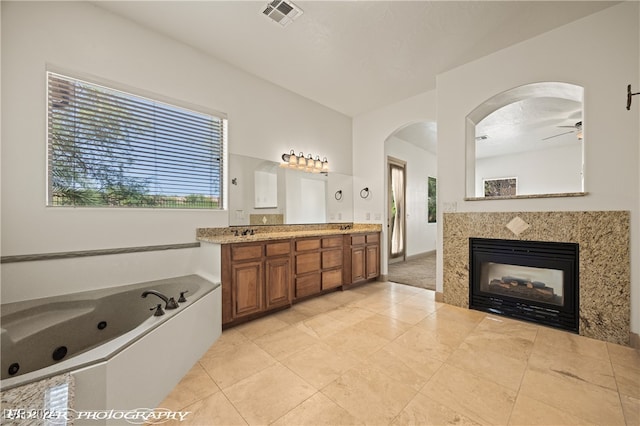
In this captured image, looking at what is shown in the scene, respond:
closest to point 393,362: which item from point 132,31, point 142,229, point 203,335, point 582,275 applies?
point 203,335

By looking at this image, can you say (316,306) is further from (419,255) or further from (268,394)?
(419,255)

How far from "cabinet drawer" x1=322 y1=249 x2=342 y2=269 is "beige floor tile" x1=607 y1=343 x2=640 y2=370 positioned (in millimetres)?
2731

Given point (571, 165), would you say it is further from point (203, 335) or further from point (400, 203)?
point (203, 335)

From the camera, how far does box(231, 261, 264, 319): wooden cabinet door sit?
98.3 inches

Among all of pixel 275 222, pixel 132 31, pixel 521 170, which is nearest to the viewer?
pixel 132 31

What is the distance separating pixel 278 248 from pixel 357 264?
5.20ft

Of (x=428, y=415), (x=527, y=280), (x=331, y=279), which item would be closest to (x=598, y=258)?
(x=527, y=280)

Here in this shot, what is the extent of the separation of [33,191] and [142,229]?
79 centimetres

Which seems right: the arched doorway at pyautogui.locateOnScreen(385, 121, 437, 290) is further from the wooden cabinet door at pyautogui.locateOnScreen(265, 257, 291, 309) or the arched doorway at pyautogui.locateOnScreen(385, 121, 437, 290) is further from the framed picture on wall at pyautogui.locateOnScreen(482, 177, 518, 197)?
the wooden cabinet door at pyautogui.locateOnScreen(265, 257, 291, 309)

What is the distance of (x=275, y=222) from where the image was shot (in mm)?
3551

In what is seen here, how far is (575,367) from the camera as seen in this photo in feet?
6.06

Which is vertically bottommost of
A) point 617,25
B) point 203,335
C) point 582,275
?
point 203,335

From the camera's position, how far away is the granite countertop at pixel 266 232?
262 centimetres

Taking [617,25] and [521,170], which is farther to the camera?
[521,170]
